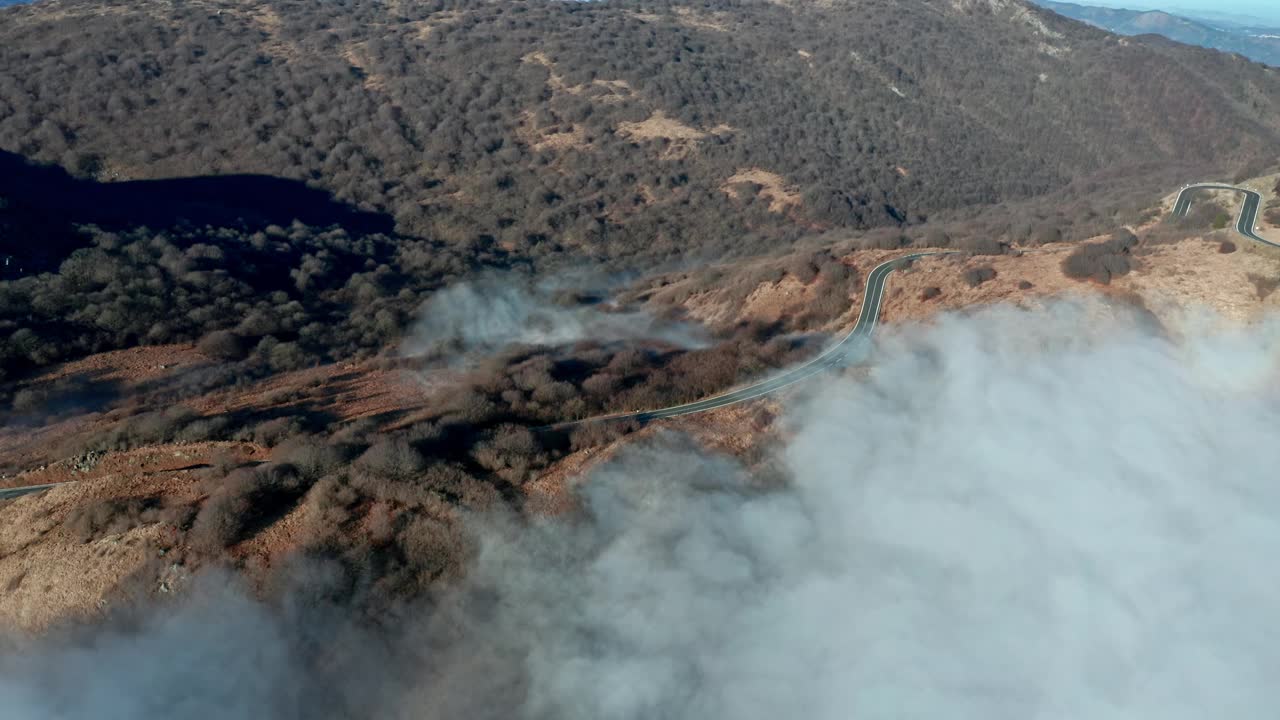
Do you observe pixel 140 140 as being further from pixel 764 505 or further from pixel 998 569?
pixel 998 569

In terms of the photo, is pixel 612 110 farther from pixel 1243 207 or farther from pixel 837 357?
pixel 1243 207

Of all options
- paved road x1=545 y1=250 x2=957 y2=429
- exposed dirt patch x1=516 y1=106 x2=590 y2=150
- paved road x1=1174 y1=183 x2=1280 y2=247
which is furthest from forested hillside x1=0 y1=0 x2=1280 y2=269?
paved road x1=545 y1=250 x2=957 y2=429

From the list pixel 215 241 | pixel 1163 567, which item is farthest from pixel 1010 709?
pixel 215 241

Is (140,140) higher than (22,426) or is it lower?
higher

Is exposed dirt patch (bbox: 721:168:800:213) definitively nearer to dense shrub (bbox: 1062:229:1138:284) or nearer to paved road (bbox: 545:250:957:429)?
paved road (bbox: 545:250:957:429)

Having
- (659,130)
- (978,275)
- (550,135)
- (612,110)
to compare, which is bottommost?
(550,135)

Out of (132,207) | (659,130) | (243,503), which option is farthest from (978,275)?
(132,207)

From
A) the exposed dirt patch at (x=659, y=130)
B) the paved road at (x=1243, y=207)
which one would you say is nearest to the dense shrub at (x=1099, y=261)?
the paved road at (x=1243, y=207)
